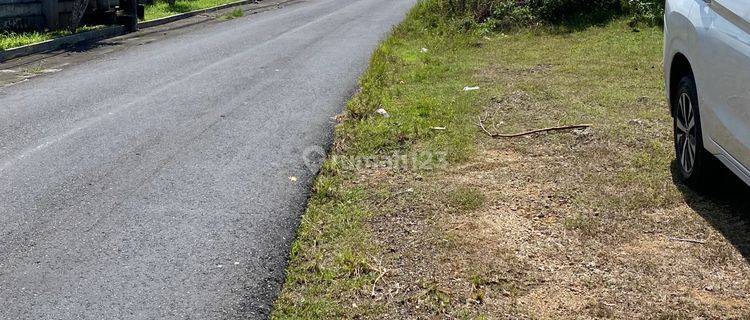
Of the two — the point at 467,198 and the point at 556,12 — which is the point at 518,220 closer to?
the point at 467,198

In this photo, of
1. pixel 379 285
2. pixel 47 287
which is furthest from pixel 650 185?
pixel 47 287

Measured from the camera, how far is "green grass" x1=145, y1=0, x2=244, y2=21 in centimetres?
2437

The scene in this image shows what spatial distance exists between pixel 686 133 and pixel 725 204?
64 centimetres

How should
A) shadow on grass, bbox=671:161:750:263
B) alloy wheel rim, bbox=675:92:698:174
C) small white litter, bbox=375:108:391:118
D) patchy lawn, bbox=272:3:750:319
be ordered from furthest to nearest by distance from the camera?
small white litter, bbox=375:108:391:118
alloy wheel rim, bbox=675:92:698:174
shadow on grass, bbox=671:161:750:263
patchy lawn, bbox=272:3:750:319

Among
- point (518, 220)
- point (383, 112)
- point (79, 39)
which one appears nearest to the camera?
point (518, 220)

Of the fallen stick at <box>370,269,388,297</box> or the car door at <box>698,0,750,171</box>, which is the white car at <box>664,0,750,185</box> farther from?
the fallen stick at <box>370,269,388,297</box>

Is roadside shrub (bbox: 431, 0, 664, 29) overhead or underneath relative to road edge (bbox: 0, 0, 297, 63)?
overhead

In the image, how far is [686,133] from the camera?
6.04m

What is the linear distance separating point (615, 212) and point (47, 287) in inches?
133

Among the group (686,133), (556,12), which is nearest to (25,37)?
(556,12)

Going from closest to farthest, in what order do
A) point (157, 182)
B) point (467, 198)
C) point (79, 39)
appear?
point (467, 198) → point (157, 182) → point (79, 39)

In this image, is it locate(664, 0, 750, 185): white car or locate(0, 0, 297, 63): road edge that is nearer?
locate(664, 0, 750, 185): white car

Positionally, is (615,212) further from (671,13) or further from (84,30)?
(84,30)

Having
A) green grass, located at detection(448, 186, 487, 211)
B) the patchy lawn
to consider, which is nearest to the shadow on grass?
the patchy lawn
